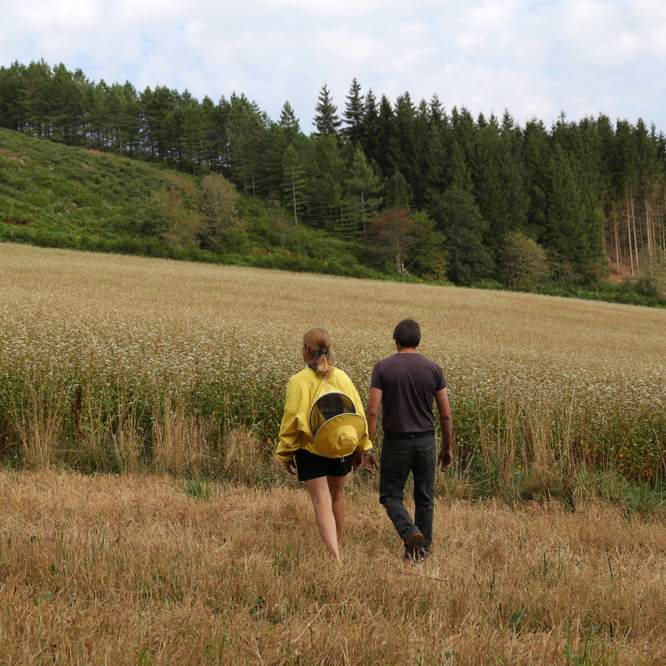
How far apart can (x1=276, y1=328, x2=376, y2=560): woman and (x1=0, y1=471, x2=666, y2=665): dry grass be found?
1.28ft

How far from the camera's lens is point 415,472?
5.06 meters

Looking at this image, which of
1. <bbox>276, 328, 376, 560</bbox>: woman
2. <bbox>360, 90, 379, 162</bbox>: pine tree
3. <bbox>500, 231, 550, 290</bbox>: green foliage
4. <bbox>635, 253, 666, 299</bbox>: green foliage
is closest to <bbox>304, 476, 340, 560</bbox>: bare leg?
<bbox>276, 328, 376, 560</bbox>: woman

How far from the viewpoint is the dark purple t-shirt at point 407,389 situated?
16.1ft

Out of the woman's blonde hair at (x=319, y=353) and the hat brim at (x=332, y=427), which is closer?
the hat brim at (x=332, y=427)

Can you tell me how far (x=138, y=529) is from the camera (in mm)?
4598

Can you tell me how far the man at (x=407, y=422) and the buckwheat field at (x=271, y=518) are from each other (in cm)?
34

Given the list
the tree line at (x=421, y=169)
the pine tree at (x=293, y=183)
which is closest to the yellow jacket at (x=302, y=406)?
the tree line at (x=421, y=169)

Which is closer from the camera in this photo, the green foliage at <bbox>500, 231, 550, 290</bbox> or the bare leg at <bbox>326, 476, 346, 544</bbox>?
the bare leg at <bbox>326, 476, 346, 544</bbox>

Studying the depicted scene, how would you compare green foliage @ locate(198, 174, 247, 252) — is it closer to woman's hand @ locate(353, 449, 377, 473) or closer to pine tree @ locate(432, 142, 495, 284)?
pine tree @ locate(432, 142, 495, 284)

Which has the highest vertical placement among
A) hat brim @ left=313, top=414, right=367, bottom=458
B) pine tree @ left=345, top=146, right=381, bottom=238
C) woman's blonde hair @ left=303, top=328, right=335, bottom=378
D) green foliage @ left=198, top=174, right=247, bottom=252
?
pine tree @ left=345, top=146, right=381, bottom=238

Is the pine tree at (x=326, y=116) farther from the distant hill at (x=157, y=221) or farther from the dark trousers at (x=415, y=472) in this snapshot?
the dark trousers at (x=415, y=472)

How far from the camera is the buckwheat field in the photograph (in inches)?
118

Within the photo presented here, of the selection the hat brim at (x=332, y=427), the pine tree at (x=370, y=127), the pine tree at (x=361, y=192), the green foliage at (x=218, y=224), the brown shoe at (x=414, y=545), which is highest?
the pine tree at (x=370, y=127)

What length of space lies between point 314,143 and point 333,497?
244 feet
